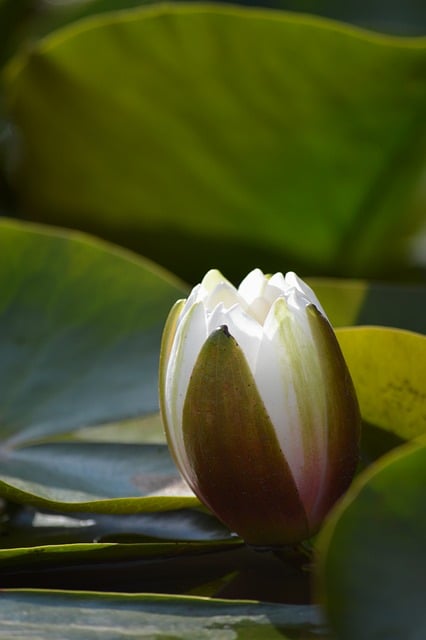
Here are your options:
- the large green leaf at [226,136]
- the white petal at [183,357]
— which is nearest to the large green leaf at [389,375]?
the white petal at [183,357]

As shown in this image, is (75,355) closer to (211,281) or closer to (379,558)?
(211,281)

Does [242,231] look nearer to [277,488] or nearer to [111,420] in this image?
[111,420]

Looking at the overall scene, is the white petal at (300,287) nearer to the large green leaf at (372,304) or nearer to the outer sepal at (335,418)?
the outer sepal at (335,418)

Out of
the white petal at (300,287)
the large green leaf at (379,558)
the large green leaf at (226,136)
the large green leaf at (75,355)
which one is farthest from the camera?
the large green leaf at (226,136)

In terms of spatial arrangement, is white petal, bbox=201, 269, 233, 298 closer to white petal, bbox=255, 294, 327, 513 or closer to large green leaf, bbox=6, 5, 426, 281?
white petal, bbox=255, 294, 327, 513

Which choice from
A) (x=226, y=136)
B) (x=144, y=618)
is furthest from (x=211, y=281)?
(x=226, y=136)

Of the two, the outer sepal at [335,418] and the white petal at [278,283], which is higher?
→ the white petal at [278,283]
